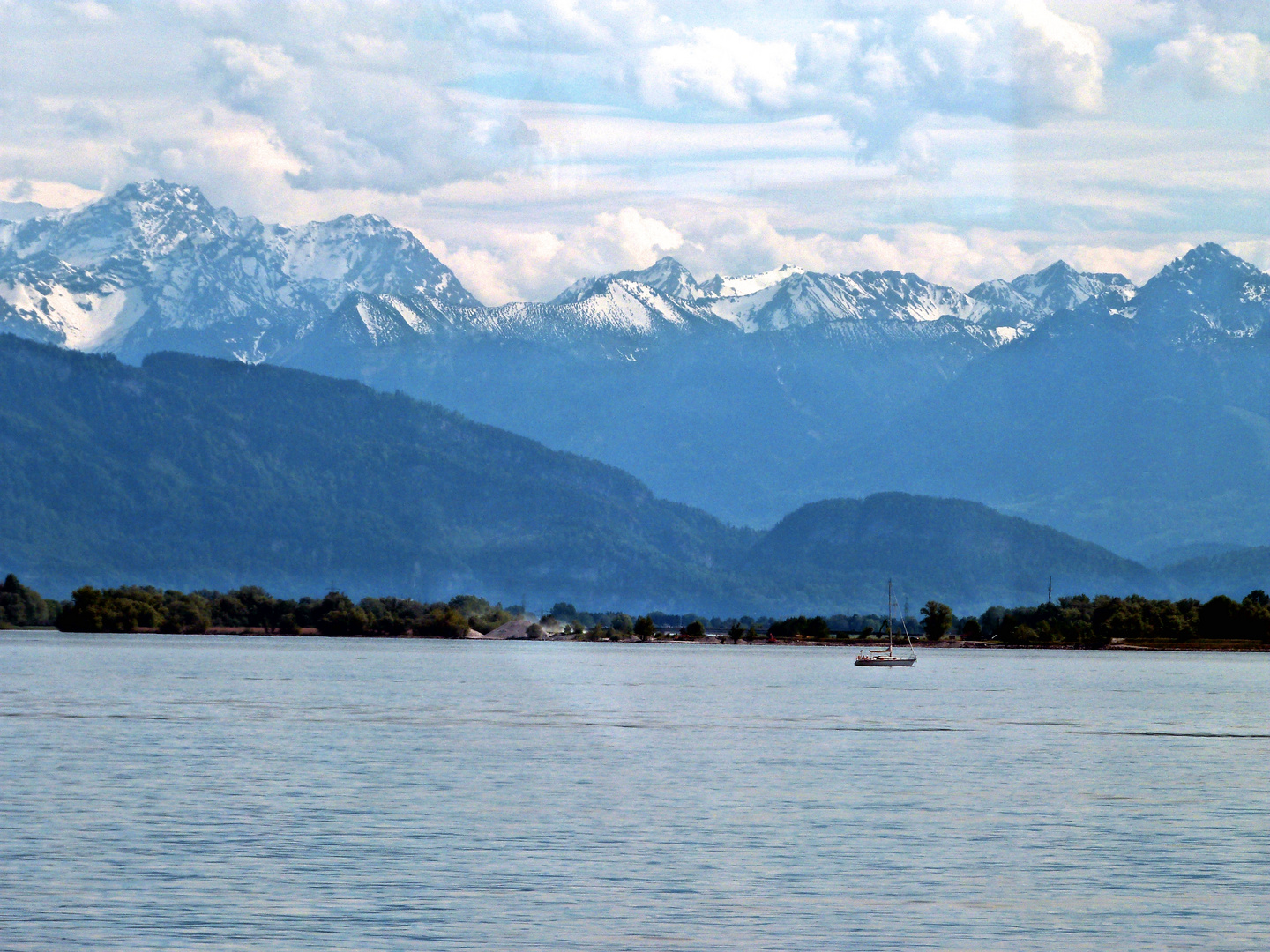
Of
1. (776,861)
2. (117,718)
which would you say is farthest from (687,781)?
(117,718)

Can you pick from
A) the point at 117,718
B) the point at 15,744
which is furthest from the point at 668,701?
the point at 15,744

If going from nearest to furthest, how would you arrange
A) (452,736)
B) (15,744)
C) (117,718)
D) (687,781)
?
(687,781), (15,744), (452,736), (117,718)

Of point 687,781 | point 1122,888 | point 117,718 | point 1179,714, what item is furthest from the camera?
point 1179,714

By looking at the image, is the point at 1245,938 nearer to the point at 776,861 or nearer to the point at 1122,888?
the point at 1122,888

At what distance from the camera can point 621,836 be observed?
70.7 m

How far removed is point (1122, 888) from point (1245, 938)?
28.7ft

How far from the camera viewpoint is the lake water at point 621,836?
170 feet

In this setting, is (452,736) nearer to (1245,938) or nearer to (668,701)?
(668,701)

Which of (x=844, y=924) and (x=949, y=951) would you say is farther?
(x=844, y=924)

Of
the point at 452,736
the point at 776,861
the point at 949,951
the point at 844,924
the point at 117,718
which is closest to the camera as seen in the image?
the point at 949,951

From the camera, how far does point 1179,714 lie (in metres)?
158

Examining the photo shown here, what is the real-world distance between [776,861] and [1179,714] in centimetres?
10212

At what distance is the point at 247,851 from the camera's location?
6494 centimetres

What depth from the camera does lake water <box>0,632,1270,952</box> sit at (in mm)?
51781
